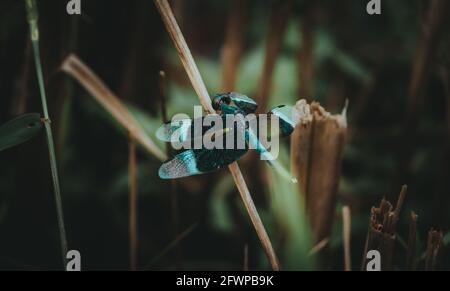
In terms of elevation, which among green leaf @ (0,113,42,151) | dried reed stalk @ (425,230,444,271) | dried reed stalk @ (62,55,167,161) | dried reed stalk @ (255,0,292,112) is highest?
dried reed stalk @ (255,0,292,112)

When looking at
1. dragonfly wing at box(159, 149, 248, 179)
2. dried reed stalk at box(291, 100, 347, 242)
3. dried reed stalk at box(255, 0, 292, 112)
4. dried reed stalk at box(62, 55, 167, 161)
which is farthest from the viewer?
dried reed stalk at box(255, 0, 292, 112)

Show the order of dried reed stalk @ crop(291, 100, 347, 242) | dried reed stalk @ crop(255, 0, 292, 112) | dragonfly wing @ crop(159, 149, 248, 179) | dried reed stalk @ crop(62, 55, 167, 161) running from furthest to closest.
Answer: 1. dried reed stalk @ crop(255, 0, 292, 112)
2. dried reed stalk @ crop(62, 55, 167, 161)
3. dried reed stalk @ crop(291, 100, 347, 242)
4. dragonfly wing @ crop(159, 149, 248, 179)

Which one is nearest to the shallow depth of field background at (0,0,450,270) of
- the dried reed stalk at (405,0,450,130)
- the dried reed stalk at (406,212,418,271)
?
the dried reed stalk at (405,0,450,130)

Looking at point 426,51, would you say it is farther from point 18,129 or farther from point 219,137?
point 18,129

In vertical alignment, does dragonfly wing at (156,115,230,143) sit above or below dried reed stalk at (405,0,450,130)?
below

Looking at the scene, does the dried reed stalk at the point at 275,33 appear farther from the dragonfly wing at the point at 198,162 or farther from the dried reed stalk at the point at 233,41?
the dragonfly wing at the point at 198,162

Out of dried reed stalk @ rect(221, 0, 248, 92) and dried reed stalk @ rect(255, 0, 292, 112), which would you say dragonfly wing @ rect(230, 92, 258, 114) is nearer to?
dried reed stalk @ rect(255, 0, 292, 112)

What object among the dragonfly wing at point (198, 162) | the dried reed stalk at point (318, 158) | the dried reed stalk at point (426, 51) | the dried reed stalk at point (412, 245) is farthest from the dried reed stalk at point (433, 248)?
the dried reed stalk at point (426, 51)

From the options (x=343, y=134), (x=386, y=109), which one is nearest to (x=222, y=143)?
(x=343, y=134)
